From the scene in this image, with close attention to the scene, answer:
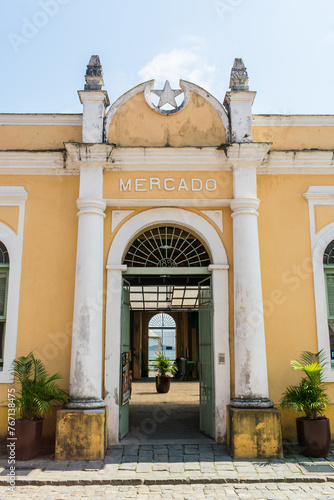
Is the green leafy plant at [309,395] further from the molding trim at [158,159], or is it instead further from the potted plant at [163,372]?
the potted plant at [163,372]

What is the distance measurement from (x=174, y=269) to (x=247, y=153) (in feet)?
7.19

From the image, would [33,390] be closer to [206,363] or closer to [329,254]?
[206,363]

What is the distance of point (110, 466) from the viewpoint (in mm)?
5836

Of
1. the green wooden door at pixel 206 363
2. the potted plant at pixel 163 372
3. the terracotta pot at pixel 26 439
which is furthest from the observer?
the potted plant at pixel 163 372

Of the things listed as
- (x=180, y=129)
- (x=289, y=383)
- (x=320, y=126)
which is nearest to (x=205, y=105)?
(x=180, y=129)

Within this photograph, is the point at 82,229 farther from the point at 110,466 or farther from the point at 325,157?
the point at 325,157

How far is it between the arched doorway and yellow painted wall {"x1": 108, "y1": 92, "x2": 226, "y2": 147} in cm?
121

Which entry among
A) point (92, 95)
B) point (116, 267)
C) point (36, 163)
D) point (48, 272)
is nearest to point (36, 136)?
point (36, 163)

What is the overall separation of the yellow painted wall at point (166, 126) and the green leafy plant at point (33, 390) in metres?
3.78

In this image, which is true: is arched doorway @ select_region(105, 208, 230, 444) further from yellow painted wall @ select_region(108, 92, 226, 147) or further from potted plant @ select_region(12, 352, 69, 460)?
yellow painted wall @ select_region(108, 92, 226, 147)

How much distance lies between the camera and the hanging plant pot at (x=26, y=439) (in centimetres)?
604

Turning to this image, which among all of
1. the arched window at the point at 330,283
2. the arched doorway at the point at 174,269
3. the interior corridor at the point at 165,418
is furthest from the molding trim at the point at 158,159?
the interior corridor at the point at 165,418

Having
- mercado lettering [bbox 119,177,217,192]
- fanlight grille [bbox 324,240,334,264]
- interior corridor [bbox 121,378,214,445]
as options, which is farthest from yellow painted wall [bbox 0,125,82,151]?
interior corridor [bbox 121,378,214,445]

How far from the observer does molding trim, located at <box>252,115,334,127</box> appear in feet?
25.1
